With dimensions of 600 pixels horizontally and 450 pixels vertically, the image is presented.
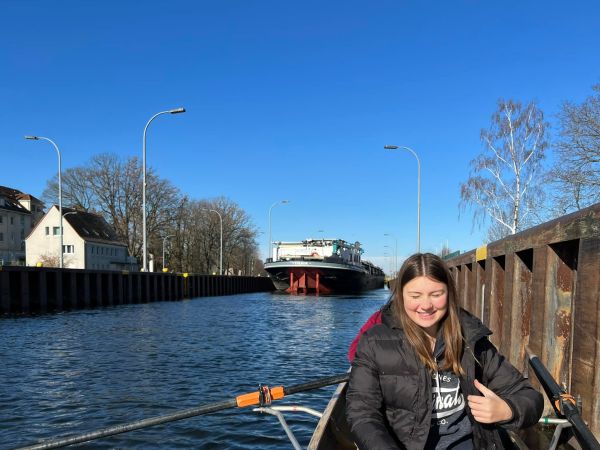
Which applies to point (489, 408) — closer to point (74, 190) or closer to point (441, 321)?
point (441, 321)

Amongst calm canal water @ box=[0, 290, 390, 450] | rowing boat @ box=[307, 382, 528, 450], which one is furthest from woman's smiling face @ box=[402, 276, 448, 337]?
calm canal water @ box=[0, 290, 390, 450]

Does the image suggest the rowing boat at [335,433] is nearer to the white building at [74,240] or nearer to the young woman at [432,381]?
the young woman at [432,381]

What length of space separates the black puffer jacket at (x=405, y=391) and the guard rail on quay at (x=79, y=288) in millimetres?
22135

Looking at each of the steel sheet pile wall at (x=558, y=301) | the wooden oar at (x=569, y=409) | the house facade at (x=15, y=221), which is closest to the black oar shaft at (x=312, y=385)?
the wooden oar at (x=569, y=409)

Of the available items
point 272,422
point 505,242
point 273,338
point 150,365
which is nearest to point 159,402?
point 272,422

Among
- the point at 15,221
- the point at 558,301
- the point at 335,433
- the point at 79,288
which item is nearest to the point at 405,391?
the point at 335,433

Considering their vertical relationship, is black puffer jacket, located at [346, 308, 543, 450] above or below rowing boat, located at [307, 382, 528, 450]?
above

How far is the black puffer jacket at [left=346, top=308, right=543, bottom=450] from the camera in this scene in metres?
2.48

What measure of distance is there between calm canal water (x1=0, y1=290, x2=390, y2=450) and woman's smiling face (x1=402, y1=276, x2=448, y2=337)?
3.93 m

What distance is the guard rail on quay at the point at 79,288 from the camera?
866 inches

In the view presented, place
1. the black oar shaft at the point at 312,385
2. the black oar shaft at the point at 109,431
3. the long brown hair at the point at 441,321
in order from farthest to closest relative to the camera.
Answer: the black oar shaft at the point at 312,385 → the black oar shaft at the point at 109,431 → the long brown hair at the point at 441,321

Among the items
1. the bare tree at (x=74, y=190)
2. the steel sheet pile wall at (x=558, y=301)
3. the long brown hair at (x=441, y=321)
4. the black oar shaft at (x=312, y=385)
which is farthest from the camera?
the bare tree at (x=74, y=190)

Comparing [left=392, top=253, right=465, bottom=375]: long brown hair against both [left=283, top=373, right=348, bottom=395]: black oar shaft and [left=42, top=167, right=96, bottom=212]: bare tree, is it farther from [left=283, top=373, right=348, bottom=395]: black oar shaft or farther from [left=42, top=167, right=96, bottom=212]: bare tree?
[left=42, top=167, right=96, bottom=212]: bare tree

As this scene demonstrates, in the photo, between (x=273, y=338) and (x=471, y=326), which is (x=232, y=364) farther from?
(x=471, y=326)
